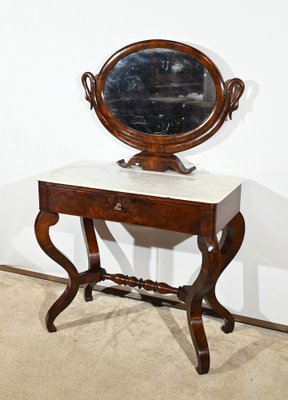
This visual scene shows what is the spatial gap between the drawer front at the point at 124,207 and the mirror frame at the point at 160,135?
42 centimetres

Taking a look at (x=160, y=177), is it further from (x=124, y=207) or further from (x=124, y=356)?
(x=124, y=356)

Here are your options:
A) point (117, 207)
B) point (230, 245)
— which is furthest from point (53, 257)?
point (230, 245)

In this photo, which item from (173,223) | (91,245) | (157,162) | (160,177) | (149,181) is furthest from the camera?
(91,245)

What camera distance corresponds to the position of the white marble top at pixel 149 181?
2004mm

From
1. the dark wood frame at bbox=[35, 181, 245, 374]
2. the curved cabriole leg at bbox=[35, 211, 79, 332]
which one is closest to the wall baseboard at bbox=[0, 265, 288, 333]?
the dark wood frame at bbox=[35, 181, 245, 374]

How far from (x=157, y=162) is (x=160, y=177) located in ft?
0.45

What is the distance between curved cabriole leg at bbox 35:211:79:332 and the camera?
2.27 metres

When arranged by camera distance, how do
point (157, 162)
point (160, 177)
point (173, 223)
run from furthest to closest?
point (157, 162), point (160, 177), point (173, 223)

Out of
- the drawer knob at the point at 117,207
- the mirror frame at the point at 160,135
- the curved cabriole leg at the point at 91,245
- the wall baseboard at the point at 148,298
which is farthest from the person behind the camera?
the curved cabriole leg at the point at 91,245

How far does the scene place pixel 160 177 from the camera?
2318 mm

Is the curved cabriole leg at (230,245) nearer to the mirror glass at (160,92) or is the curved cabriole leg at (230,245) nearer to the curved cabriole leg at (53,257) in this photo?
the mirror glass at (160,92)

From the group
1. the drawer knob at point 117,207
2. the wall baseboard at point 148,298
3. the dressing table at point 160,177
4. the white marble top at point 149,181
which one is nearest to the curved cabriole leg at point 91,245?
the dressing table at point 160,177

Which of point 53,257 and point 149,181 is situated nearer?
point 149,181

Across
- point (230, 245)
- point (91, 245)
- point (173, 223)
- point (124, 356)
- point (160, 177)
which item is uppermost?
point (160, 177)
